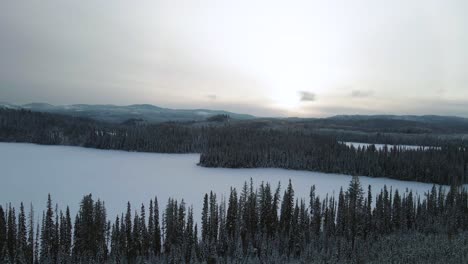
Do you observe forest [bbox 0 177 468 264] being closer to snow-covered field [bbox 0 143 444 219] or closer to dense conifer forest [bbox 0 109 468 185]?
snow-covered field [bbox 0 143 444 219]

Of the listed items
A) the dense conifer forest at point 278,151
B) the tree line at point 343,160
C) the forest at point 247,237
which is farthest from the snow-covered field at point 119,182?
the forest at point 247,237

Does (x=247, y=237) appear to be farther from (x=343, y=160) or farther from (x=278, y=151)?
(x=278, y=151)

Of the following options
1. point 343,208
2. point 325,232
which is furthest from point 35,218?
point 343,208

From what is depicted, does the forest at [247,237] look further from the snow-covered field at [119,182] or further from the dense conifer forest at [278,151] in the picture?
the dense conifer forest at [278,151]

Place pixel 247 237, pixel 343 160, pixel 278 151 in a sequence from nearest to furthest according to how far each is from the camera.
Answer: pixel 247 237 → pixel 343 160 → pixel 278 151

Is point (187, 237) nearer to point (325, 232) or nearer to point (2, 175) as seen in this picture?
point (325, 232)

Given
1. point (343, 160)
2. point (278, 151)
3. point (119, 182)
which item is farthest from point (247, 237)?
point (278, 151)

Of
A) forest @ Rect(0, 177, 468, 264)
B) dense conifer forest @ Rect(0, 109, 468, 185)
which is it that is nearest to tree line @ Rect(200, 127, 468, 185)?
dense conifer forest @ Rect(0, 109, 468, 185)
